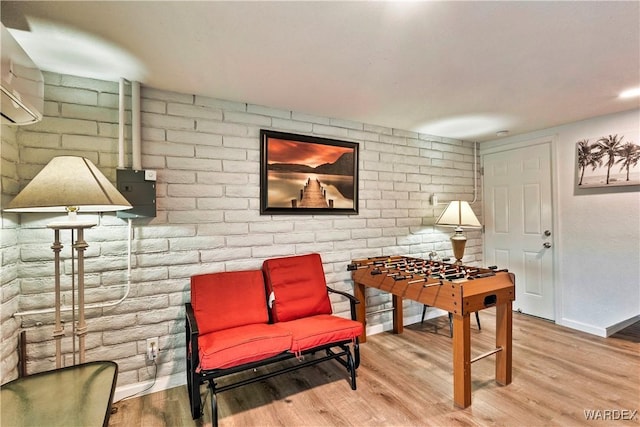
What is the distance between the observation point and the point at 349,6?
1.35 m

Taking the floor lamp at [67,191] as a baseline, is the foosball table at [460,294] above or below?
below

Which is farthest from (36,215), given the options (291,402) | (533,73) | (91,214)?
(533,73)

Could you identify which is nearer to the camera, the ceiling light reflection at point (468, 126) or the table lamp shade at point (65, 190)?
the table lamp shade at point (65, 190)

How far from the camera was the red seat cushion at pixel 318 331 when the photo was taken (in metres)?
2.01

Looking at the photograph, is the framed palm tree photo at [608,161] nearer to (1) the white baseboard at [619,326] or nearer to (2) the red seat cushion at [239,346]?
(1) the white baseboard at [619,326]

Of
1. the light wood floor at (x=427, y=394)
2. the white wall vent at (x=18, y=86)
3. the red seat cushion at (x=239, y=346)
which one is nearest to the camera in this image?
the white wall vent at (x=18, y=86)

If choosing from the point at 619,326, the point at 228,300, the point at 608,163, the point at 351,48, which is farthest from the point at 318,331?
the point at 608,163

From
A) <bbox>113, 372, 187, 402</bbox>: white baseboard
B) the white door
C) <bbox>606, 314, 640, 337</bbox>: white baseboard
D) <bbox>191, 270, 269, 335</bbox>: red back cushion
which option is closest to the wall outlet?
<bbox>113, 372, 187, 402</bbox>: white baseboard

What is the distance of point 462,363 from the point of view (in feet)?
6.44

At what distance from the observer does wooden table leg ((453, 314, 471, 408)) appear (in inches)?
77.1

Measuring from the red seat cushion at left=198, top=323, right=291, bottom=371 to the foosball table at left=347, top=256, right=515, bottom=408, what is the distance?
101 cm

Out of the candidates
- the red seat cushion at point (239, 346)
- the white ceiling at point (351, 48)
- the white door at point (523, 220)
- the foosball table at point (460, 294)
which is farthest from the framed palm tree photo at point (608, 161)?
the red seat cushion at point (239, 346)

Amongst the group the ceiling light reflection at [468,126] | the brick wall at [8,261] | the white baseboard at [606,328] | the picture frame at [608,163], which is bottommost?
the white baseboard at [606,328]

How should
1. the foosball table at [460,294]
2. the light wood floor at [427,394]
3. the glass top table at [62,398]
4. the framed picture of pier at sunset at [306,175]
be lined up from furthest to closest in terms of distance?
1. the framed picture of pier at sunset at [306,175]
2. the foosball table at [460,294]
3. the light wood floor at [427,394]
4. the glass top table at [62,398]
